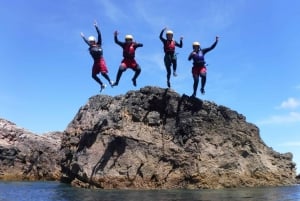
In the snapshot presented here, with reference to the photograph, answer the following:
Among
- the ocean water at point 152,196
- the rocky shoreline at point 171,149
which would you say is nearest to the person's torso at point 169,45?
the rocky shoreline at point 171,149

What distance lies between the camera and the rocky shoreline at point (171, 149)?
61.7ft

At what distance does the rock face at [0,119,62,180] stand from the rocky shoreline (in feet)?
50.1

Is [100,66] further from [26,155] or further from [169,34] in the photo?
[26,155]

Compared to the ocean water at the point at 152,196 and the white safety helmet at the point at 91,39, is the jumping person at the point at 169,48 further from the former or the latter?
the ocean water at the point at 152,196

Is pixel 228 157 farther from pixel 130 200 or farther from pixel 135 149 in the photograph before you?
pixel 130 200

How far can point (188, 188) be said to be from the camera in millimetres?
18922

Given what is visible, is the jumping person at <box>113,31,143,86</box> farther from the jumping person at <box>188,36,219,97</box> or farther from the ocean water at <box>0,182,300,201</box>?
the ocean water at <box>0,182,300,201</box>

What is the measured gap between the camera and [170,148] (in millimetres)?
19438

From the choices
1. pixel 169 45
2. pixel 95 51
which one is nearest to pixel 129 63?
pixel 95 51

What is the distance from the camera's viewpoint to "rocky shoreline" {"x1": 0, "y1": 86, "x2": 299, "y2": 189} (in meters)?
18.8

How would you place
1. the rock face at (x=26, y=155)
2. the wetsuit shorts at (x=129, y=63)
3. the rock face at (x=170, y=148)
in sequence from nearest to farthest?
the rock face at (x=170, y=148) → the wetsuit shorts at (x=129, y=63) → the rock face at (x=26, y=155)

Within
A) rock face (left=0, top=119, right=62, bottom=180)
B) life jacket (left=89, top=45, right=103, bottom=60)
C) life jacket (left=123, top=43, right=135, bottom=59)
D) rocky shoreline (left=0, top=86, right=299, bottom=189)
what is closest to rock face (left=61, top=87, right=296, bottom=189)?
rocky shoreline (left=0, top=86, right=299, bottom=189)

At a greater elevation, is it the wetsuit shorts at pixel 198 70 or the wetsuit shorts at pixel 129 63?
the wetsuit shorts at pixel 198 70

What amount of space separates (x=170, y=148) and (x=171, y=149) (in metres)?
0.06
